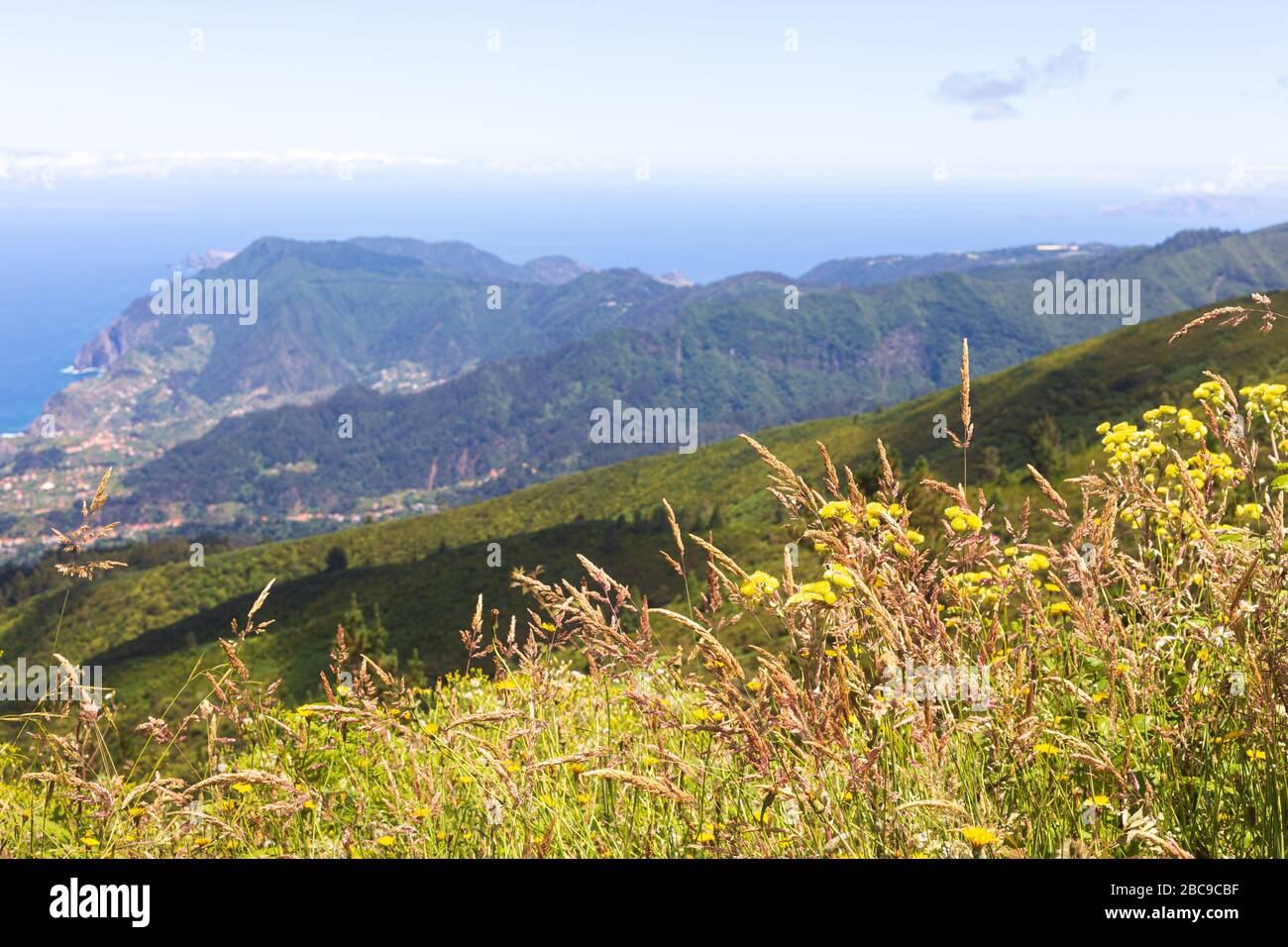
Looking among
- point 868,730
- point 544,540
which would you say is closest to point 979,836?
point 868,730

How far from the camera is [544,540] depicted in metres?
63.3

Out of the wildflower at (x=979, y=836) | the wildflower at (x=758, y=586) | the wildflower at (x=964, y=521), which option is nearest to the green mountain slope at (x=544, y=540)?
the wildflower at (x=964, y=521)

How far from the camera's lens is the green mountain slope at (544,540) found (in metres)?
48.5

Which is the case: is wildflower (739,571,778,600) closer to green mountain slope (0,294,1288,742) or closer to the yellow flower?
the yellow flower

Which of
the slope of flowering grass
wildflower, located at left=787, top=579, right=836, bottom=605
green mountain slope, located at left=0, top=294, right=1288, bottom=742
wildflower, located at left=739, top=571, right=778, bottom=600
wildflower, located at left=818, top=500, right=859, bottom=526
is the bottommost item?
green mountain slope, located at left=0, top=294, right=1288, bottom=742

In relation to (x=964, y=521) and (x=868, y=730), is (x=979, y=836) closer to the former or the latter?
(x=868, y=730)

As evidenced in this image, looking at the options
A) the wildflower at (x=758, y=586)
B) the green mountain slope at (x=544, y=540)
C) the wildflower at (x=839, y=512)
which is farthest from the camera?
the green mountain slope at (x=544, y=540)

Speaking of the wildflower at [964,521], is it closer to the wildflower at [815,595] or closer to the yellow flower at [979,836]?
the wildflower at [815,595]

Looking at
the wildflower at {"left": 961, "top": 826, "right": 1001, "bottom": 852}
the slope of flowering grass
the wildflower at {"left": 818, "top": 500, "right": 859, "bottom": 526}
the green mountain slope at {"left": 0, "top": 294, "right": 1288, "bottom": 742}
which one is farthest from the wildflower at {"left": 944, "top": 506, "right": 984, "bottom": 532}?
the green mountain slope at {"left": 0, "top": 294, "right": 1288, "bottom": 742}

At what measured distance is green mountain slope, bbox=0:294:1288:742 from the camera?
48.5 m

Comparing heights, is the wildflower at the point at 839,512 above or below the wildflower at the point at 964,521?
above
